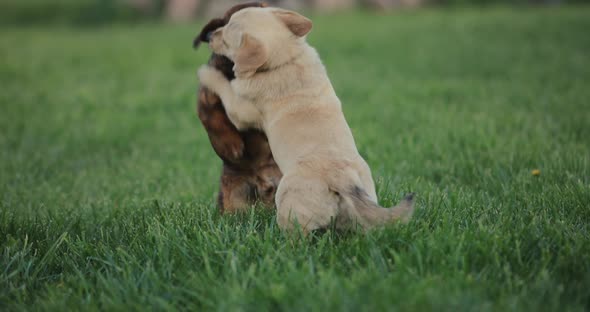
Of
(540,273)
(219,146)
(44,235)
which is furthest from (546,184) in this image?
(44,235)

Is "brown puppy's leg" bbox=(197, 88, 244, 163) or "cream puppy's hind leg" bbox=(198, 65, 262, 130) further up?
"cream puppy's hind leg" bbox=(198, 65, 262, 130)

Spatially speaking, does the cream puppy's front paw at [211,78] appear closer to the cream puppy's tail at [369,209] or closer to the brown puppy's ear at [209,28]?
the brown puppy's ear at [209,28]

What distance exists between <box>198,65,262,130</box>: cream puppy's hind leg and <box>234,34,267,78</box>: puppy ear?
19 centimetres

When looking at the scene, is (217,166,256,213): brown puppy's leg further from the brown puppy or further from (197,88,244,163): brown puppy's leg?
(197,88,244,163): brown puppy's leg

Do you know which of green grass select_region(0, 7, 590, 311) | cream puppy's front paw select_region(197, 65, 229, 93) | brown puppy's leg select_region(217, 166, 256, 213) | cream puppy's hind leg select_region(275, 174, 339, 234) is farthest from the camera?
brown puppy's leg select_region(217, 166, 256, 213)

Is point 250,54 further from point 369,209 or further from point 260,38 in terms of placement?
point 369,209

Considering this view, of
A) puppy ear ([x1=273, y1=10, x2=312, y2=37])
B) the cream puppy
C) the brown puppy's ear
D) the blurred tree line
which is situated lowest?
the blurred tree line

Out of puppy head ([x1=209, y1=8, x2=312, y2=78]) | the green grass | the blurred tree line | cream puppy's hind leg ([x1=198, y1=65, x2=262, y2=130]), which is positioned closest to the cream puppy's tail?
the green grass

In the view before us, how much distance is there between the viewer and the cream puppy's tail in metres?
2.54

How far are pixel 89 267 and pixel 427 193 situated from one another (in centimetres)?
202

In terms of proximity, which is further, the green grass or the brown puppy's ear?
the brown puppy's ear

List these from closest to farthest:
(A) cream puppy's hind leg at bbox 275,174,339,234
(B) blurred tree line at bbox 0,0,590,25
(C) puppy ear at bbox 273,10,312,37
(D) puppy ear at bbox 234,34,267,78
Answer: (A) cream puppy's hind leg at bbox 275,174,339,234 < (D) puppy ear at bbox 234,34,267,78 < (C) puppy ear at bbox 273,10,312,37 < (B) blurred tree line at bbox 0,0,590,25

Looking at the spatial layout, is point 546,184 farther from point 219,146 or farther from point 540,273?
point 219,146

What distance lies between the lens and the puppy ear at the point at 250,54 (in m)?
2.79
